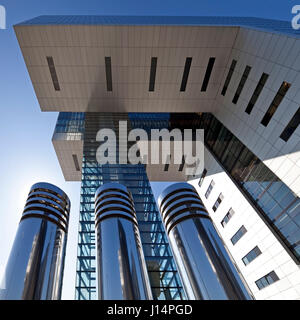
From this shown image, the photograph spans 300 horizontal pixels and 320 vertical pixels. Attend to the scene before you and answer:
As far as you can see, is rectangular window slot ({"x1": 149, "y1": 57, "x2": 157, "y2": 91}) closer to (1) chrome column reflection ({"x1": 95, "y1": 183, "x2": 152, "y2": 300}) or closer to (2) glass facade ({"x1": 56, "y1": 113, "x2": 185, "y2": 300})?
(2) glass facade ({"x1": 56, "y1": 113, "x2": 185, "y2": 300})

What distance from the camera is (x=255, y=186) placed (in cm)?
2161

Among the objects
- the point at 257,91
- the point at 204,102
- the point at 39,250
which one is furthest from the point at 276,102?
the point at 39,250

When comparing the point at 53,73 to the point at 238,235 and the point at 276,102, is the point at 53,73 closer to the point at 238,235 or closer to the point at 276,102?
the point at 276,102

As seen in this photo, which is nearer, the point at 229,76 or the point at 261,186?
the point at 261,186

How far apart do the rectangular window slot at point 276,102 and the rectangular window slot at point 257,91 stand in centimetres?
194

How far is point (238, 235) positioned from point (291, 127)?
12871 mm

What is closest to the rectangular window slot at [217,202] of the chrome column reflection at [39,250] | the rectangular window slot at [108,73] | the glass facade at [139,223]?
the glass facade at [139,223]

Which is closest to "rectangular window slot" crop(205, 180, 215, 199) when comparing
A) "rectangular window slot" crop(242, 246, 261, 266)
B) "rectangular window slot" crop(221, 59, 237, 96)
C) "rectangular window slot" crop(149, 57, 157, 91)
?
"rectangular window slot" crop(242, 246, 261, 266)

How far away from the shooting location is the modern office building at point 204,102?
52.7ft

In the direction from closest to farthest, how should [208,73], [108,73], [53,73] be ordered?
[53,73], [108,73], [208,73]

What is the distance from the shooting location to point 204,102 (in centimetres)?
2675

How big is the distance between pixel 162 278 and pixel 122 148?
585 inches

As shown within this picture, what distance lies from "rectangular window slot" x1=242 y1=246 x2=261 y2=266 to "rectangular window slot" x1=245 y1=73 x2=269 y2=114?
A: 42.0ft
